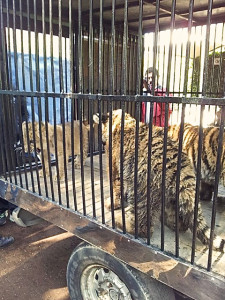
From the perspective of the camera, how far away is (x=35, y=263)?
13.5ft

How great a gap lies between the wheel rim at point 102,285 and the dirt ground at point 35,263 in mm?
778

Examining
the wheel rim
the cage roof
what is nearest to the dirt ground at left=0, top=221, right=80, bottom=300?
the wheel rim

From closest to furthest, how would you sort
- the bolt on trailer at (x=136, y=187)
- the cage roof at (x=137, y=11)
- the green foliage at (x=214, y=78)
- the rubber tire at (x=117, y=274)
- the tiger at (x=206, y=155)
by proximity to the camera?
the bolt on trailer at (x=136, y=187) < the rubber tire at (x=117, y=274) < the tiger at (x=206, y=155) < the cage roof at (x=137, y=11) < the green foliage at (x=214, y=78)

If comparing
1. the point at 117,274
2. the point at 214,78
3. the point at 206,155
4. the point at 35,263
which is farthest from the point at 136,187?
the point at 214,78

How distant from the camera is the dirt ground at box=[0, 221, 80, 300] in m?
3.55

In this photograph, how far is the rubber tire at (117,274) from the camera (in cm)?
233

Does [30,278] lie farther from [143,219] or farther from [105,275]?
[143,219]

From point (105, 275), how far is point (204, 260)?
1.01 meters

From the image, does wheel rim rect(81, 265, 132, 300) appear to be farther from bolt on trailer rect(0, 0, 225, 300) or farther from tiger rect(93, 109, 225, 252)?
tiger rect(93, 109, 225, 252)

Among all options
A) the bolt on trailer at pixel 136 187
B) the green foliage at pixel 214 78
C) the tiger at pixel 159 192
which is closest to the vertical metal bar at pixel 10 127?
the bolt on trailer at pixel 136 187

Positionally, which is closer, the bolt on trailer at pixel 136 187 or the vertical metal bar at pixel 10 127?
the bolt on trailer at pixel 136 187

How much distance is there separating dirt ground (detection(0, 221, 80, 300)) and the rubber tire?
81cm

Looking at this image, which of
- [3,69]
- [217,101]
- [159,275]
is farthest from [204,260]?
[3,69]

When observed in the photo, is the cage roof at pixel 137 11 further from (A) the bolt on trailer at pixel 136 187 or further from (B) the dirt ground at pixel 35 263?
(B) the dirt ground at pixel 35 263
